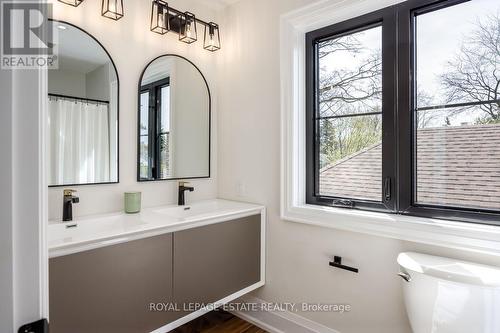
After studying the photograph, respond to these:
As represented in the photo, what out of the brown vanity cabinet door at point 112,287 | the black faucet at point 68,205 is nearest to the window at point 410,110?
the brown vanity cabinet door at point 112,287

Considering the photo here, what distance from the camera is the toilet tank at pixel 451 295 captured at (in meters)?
1.16

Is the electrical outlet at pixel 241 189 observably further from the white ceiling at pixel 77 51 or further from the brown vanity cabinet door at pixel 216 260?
the white ceiling at pixel 77 51

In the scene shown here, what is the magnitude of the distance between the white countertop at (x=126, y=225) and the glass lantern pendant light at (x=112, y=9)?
1.20 m

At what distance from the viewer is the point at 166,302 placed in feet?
5.23

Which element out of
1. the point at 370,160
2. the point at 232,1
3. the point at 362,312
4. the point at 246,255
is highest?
the point at 232,1

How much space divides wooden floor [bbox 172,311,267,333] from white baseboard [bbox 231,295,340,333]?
0.14 feet

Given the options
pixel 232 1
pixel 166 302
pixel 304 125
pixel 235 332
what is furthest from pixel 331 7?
pixel 235 332

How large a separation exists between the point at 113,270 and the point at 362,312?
137 cm

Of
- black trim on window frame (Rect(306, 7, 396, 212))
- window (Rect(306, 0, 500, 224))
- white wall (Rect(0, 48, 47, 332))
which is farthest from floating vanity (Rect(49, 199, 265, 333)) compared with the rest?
white wall (Rect(0, 48, 47, 332))

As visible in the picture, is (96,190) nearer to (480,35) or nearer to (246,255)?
(246,255)

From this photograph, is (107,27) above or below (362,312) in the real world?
above

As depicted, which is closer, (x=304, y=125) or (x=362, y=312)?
(x=362, y=312)

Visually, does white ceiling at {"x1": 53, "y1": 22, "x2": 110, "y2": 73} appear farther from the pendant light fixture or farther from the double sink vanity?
the pendant light fixture

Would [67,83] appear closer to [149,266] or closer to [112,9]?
[112,9]
